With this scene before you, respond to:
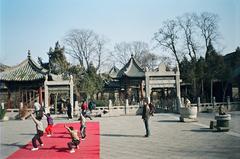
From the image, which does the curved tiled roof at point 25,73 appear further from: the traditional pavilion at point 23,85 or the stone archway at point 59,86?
the stone archway at point 59,86

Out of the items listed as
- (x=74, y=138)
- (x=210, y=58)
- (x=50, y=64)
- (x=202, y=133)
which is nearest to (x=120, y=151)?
(x=74, y=138)

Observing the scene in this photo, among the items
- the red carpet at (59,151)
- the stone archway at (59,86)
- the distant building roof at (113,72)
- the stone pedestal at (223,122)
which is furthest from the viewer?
the distant building roof at (113,72)

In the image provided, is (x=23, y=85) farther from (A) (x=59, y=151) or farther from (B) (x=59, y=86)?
(A) (x=59, y=151)

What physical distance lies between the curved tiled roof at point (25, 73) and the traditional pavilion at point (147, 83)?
29.8ft

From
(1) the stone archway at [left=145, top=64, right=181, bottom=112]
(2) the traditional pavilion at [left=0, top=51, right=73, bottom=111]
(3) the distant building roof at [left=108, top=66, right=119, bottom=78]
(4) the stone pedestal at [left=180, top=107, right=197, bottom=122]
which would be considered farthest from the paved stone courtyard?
(3) the distant building roof at [left=108, top=66, right=119, bottom=78]

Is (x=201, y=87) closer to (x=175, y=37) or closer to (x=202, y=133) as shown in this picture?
→ (x=175, y=37)

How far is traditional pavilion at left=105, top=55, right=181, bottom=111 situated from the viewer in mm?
28906

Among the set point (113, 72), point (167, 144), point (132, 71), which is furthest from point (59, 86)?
point (113, 72)

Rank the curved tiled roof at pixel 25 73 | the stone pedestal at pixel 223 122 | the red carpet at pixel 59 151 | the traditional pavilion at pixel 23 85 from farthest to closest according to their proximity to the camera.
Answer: the curved tiled roof at pixel 25 73, the traditional pavilion at pixel 23 85, the stone pedestal at pixel 223 122, the red carpet at pixel 59 151

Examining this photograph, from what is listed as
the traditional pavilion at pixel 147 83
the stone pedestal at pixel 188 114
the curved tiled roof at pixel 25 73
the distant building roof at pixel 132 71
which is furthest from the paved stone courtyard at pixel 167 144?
the distant building roof at pixel 132 71

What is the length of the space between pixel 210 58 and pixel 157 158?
28593 millimetres

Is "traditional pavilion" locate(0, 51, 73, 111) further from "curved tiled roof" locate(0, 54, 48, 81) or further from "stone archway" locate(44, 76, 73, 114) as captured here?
"stone archway" locate(44, 76, 73, 114)

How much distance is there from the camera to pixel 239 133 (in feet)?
46.0

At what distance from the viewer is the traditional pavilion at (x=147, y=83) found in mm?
28906
